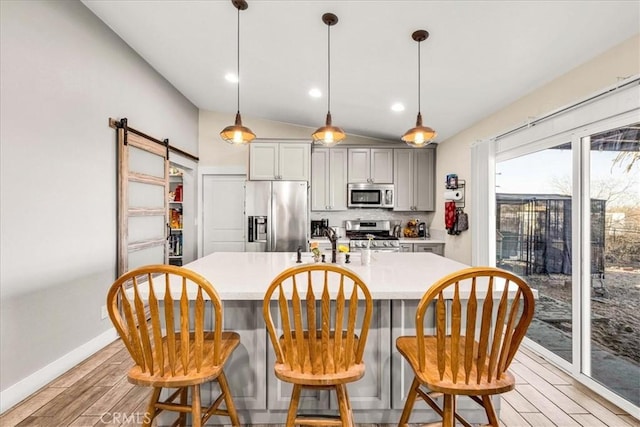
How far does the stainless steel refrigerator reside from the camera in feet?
14.9

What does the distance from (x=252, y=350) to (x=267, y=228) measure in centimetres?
281

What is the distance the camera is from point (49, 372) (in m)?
2.33

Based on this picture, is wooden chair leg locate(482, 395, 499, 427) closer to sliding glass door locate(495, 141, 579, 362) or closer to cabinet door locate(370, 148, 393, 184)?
sliding glass door locate(495, 141, 579, 362)

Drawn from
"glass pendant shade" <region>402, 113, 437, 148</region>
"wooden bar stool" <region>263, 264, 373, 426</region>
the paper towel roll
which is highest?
"glass pendant shade" <region>402, 113, 437, 148</region>

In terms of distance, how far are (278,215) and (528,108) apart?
3.12 m

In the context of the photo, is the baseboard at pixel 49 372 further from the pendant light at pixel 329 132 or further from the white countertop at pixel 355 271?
the pendant light at pixel 329 132

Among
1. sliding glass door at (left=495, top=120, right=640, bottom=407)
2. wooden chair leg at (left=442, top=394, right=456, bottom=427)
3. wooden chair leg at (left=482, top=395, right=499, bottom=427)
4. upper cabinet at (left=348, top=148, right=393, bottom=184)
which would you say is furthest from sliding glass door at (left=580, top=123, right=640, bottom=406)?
upper cabinet at (left=348, top=148, right=393, bottom=184)

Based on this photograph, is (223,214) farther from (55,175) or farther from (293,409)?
(293,409)

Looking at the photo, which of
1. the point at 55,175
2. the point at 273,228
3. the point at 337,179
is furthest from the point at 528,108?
the point at 55,175

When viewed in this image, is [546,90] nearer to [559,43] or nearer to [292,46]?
[559,43]

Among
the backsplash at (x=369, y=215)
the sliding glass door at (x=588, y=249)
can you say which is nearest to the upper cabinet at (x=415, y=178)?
the backsplash at (x=369, y=215)

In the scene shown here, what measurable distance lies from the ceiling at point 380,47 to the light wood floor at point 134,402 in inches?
91.3

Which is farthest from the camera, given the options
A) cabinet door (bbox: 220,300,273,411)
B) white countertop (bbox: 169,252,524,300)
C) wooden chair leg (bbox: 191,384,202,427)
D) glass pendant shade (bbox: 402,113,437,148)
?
glass pendant shade (bbox: 402,113,437,148)

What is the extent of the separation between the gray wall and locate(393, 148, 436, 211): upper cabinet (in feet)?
11.9
